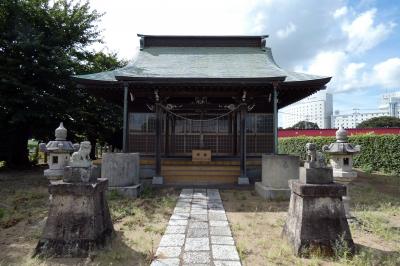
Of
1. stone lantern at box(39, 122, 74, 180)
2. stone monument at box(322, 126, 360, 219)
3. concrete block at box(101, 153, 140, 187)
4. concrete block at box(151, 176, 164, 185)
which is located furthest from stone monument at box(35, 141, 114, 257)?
concrete block at box(151, 176, 164, 185)

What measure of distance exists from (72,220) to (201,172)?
680cm

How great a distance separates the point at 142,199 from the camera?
8469 millimetres

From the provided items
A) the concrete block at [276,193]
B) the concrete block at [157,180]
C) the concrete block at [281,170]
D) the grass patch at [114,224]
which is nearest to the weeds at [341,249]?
the grass patch at [114,224]

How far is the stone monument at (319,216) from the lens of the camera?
14.8ft

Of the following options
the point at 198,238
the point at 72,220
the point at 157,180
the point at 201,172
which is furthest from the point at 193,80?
the point at 72,220

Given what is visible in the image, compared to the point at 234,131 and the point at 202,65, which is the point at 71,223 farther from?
the point at 202,65

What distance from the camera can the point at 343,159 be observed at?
621cm

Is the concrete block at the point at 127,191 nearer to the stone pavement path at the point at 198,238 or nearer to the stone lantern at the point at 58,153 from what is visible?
the stone pavement path at the point at 198,238

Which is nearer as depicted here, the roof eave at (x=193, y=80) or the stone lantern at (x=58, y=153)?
the stone lantern at (x=58, y=153)

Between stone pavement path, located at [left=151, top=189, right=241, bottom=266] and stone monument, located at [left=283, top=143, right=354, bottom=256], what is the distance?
106 cm

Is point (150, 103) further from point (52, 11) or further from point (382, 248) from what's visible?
point (382, 248)

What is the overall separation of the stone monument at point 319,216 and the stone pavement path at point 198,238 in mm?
1057

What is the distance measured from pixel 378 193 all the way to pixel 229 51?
9041 mm

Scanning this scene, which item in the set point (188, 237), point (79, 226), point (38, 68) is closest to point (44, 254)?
point (79, 226)
